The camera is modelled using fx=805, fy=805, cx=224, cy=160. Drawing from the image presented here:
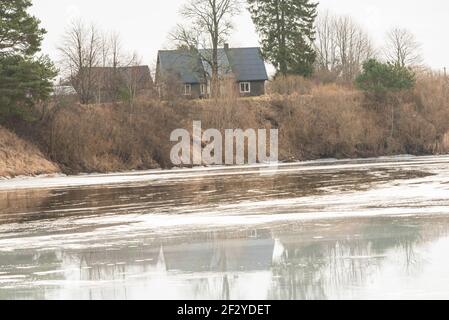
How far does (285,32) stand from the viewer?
2931 inches

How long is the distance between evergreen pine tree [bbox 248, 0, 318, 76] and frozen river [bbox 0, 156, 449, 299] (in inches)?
1873

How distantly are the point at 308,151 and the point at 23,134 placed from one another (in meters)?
24.4

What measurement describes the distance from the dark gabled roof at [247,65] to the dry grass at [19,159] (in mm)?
36303

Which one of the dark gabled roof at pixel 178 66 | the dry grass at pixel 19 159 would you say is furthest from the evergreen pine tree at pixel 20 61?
the dark gabled roof at pixel 178 66

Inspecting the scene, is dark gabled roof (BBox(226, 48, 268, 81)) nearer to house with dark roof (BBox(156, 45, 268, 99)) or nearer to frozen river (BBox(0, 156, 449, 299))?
house with dark roof (BBox(156, 45, 268, 99))

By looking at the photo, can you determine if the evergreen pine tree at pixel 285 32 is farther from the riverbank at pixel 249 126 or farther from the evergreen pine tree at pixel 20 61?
the evergreen pine tree at pixel 20 61

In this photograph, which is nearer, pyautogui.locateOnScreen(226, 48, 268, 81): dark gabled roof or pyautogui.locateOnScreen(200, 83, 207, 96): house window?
pyautogui.locateOnScreen(200, 83, 207, 96): house window

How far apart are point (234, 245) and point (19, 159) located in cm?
3643

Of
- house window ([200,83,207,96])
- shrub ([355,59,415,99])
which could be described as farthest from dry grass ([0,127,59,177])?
shrub ([355,59,415,99])

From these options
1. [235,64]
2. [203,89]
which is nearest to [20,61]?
[203,89]

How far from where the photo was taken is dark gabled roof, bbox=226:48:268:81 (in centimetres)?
8481

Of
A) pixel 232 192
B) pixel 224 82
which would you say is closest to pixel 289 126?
pixel 224 82

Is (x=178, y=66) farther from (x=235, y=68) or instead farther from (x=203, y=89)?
(x=203, y=89)

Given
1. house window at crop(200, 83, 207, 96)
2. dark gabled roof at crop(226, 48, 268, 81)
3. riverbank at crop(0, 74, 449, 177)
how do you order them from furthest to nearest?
dark gabled roof at crop(226, 48, 268, 81) < house window at crop(200, 83, 207, 96) < riverbank at crop(0, 74, 449, 177)
